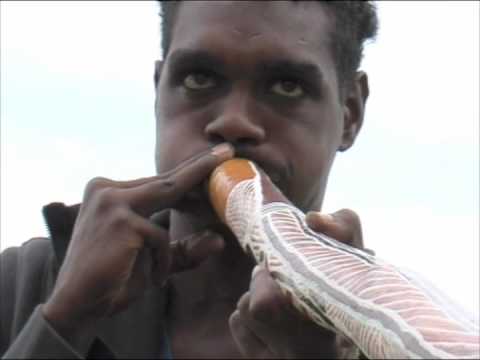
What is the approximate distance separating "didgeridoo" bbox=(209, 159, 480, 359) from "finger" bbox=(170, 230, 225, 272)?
0.19 metres

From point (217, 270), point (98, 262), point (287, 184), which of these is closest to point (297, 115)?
point (287, 184)

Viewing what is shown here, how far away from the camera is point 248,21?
67.1 inches

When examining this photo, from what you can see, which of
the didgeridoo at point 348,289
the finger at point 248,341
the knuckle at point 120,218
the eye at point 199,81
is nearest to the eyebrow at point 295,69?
the eye at point 199,81

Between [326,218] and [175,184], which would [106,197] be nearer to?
[175,184]

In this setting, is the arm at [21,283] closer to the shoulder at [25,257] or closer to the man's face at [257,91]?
the shoulder at [25,257]

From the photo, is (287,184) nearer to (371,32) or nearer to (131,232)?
(131,232)

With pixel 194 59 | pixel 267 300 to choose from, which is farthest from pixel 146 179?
pixel 267 300

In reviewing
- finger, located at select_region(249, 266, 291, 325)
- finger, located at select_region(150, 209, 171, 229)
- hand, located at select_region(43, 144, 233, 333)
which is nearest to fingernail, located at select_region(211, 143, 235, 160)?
hand, located at select_region(43, 144, 233, 333)

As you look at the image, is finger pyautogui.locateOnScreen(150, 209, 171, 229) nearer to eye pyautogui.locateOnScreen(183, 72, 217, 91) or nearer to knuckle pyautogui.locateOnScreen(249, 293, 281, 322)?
eye pyautogui.locateOnScreen(183, 72, 217, 91)

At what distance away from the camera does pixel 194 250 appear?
1694 mm

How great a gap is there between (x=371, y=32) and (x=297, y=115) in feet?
1.47

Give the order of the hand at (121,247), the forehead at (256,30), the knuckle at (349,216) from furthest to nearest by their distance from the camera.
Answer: the forehead at (256,30)
the hand at (121,247)
the knuckle at (349,216)

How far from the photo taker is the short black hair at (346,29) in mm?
1881

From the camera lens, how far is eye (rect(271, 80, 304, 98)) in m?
1.72
